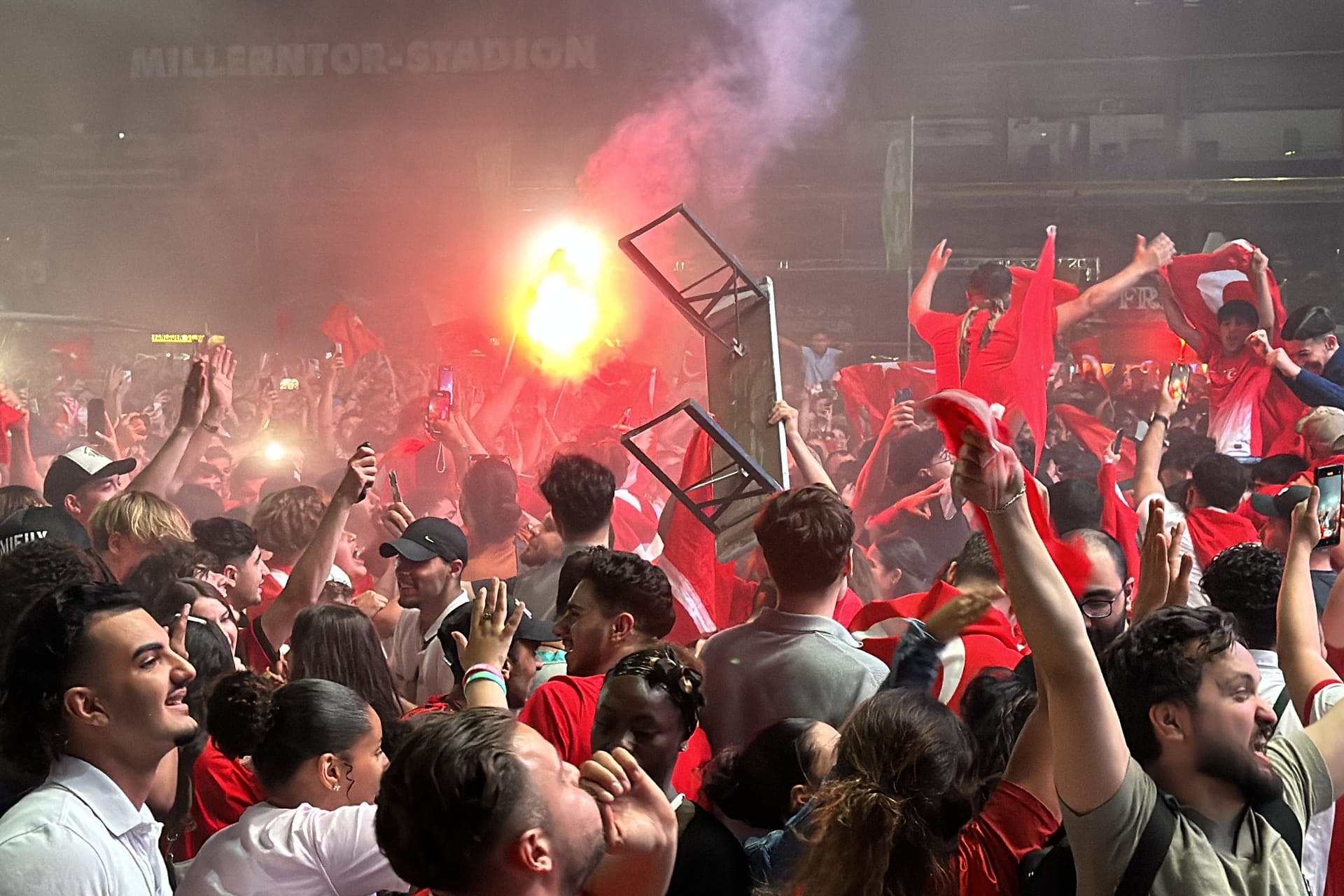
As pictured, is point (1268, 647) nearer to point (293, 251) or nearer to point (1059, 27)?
point (1059, 27)

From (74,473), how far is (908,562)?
3211mm

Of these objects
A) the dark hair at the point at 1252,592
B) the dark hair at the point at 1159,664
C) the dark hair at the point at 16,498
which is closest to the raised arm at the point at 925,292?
the dark hair at the point at 1252,592

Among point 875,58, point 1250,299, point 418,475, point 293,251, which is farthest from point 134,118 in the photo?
point 1250,299

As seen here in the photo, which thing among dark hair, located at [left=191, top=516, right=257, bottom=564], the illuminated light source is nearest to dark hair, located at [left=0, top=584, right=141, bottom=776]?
dark hair, located at [left=191, top=516, right=257, bottom=564]

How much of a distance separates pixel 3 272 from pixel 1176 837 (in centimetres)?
1103

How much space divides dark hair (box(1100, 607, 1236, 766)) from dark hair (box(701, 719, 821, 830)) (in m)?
0.52

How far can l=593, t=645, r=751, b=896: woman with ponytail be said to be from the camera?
5.71 feet

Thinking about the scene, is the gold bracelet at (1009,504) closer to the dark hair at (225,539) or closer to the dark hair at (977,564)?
the dark hair at (977,564)

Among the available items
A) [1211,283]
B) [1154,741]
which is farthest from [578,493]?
[1211,283]

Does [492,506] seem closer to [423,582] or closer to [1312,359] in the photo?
[423,582]

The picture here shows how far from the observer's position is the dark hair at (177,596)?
2824mm

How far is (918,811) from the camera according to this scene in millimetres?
1538

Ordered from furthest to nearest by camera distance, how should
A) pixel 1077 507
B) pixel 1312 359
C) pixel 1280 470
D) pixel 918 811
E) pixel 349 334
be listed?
pixel 349 334
pixel 1312 359
pixel 1280 470
pixel 1077 507
pixel 918 811

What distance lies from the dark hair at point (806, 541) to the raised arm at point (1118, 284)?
4194 millimetres
